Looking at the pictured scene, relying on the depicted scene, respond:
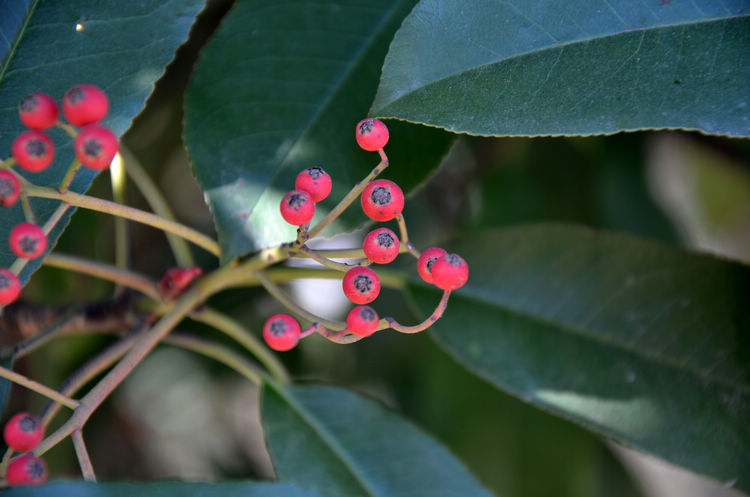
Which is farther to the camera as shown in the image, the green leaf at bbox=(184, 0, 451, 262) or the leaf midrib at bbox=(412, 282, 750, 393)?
the leaf midrib at bbox=(412, 282, 750, 393)

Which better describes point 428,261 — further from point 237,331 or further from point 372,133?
point 237,331

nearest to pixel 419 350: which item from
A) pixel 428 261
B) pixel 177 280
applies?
pixel 177 280

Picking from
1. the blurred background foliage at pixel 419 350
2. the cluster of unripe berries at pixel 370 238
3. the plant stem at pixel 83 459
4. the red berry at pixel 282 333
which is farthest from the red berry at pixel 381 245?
the blurred background foliage at pixel 419 350

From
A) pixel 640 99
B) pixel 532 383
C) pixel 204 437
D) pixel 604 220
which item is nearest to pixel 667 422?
pixel 532 383

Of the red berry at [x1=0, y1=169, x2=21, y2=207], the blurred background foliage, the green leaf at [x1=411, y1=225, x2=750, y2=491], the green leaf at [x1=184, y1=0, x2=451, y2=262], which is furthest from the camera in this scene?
the blurred background foliage

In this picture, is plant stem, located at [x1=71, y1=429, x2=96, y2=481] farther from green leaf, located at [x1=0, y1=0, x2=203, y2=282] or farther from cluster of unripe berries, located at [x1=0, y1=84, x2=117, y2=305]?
green leaf, located at [x1=0, y1=0, x2=203, y2=282]

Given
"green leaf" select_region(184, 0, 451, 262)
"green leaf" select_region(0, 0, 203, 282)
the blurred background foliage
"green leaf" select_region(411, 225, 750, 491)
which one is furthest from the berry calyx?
the blurred background foliage

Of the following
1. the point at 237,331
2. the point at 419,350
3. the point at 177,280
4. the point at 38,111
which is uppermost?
the point at 38,111

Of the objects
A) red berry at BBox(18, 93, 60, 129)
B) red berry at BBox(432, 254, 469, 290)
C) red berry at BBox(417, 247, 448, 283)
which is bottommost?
red berry at BBox(417, 247, 448, 283)
